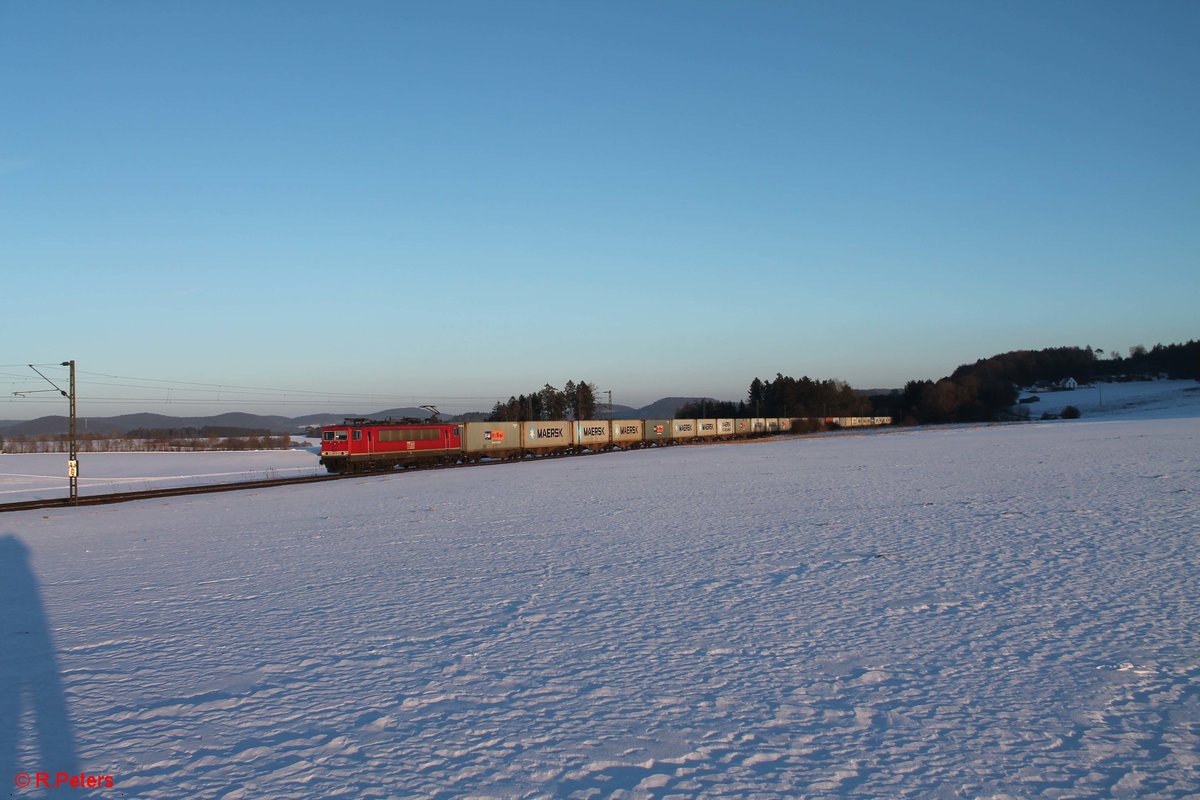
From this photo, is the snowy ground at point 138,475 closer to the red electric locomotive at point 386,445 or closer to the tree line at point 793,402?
the red electric locomotive at point 386,445

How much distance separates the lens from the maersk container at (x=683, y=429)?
8244 centimetres

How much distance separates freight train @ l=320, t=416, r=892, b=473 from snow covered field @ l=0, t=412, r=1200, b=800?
2715 cm

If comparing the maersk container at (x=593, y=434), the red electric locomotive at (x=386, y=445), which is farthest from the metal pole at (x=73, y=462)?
the maersk container at (x=593, y=434)

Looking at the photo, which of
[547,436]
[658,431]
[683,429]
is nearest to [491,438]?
[547,436]

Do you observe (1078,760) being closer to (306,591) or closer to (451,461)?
(306,591)

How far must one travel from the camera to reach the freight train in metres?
44.7

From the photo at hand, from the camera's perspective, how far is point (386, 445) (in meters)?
46.6

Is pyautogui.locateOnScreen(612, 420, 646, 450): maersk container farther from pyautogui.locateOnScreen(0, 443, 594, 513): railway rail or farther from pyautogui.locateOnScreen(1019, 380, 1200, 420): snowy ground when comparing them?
pyautogui.locateOnScreen(1019, 380, 1200, 420): snowy ground

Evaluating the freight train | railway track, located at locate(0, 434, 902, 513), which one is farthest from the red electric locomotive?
railway track, located at locate(0, 434, 902, 513)

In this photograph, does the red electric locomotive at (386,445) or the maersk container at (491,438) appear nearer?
the red electric locomotive at (386,445)

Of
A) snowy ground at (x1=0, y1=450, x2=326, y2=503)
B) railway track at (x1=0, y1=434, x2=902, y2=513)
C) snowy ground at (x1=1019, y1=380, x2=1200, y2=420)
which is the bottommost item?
snowy ground at (x1=0, y1=450, x2=326, y2=503)

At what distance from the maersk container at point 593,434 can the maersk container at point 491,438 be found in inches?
339

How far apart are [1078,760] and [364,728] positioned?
18.4ft

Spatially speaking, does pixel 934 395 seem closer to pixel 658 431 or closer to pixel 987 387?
pixel 987 387
